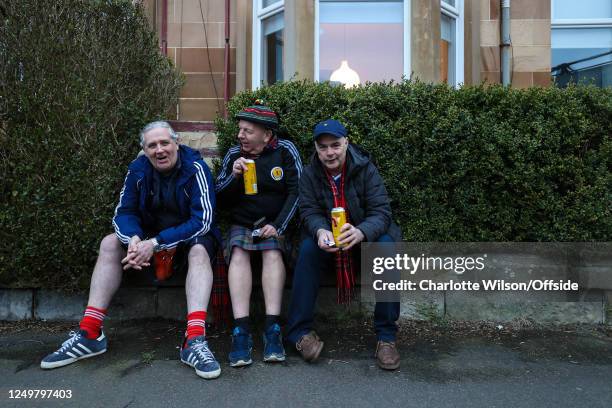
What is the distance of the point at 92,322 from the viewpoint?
3.23m

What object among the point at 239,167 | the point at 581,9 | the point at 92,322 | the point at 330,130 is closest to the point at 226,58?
the point at 239,167

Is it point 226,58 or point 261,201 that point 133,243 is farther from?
point 226,58

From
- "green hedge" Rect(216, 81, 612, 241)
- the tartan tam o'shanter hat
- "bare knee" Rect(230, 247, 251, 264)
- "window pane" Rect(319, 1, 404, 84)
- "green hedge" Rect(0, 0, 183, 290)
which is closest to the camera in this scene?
"bare knee" Rect(230, 247, 251, 264)

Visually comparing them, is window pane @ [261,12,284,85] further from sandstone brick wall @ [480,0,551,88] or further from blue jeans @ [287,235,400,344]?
blue jeans @ [287,235,400,344]

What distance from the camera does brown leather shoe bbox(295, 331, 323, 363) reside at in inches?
125

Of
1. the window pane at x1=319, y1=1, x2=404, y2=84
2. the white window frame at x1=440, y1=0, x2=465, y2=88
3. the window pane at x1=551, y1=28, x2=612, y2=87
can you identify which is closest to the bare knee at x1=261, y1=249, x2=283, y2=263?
the window pane at x1=319, y1=1, x2=404, y2=84

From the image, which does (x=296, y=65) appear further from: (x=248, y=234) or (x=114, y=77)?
(x=248, y=234)

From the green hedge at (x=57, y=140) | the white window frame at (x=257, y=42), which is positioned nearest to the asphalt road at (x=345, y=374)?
the green hedge at (x=57, y=140)

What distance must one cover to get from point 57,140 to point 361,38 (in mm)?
3681

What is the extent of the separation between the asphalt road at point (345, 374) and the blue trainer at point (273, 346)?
5cm

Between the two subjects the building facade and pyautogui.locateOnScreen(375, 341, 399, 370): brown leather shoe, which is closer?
pyautogui.locateOnScreen(375, 341, 399, 370): brown leather shoe

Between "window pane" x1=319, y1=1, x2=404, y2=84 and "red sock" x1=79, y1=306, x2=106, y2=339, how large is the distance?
3.86m

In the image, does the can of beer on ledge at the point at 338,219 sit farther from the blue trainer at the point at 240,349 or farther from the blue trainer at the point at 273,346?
the blue trainer at the point at 240,349

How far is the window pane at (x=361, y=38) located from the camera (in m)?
6.00
